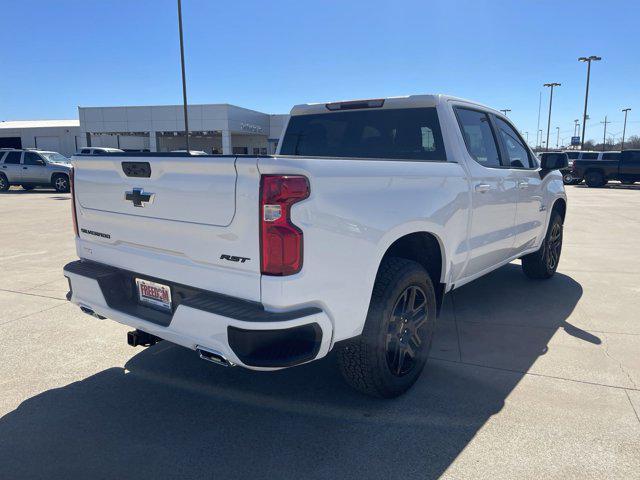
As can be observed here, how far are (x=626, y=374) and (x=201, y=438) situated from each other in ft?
9.82

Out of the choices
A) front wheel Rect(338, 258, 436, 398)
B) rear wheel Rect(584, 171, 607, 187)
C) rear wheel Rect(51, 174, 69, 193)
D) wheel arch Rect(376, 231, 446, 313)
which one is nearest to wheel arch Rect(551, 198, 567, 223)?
wheel arch Rect(376, 231, 446, 313)

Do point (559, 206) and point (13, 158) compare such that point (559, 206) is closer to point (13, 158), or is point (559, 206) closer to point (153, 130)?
point (13, 158)

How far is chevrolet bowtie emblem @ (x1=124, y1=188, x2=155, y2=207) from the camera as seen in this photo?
2805mm

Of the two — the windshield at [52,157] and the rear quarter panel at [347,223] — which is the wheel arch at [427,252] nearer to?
the rear quarter panel at [347,223]

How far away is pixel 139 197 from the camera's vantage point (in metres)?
2.85

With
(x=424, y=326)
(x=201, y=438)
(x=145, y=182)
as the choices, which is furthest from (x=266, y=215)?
(x=424, y=326)

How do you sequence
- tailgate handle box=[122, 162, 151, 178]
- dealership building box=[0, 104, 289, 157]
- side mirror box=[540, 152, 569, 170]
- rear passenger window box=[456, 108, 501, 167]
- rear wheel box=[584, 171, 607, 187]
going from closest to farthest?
tailgate handle box=[122, 162, 151, 178] → rear passenger window box=[456, 108, 501, 167] → side mirror box=[540, 152, 569, 170] → rear wheel box=[584, 171, 607, 187] → dealership building box=[0, 104, 289, 157]

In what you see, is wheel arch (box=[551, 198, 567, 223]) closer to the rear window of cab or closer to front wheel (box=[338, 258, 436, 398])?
the rear window of cab

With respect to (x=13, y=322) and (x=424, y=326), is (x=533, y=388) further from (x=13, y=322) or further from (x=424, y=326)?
(x=13, y=322)

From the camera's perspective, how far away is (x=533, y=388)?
11.1 ft

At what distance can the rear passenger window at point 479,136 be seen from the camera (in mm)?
4146

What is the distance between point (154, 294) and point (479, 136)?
9.98 feet

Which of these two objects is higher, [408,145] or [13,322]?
[408,145]

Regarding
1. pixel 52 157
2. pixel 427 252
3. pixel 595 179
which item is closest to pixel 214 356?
pixel 427 252
